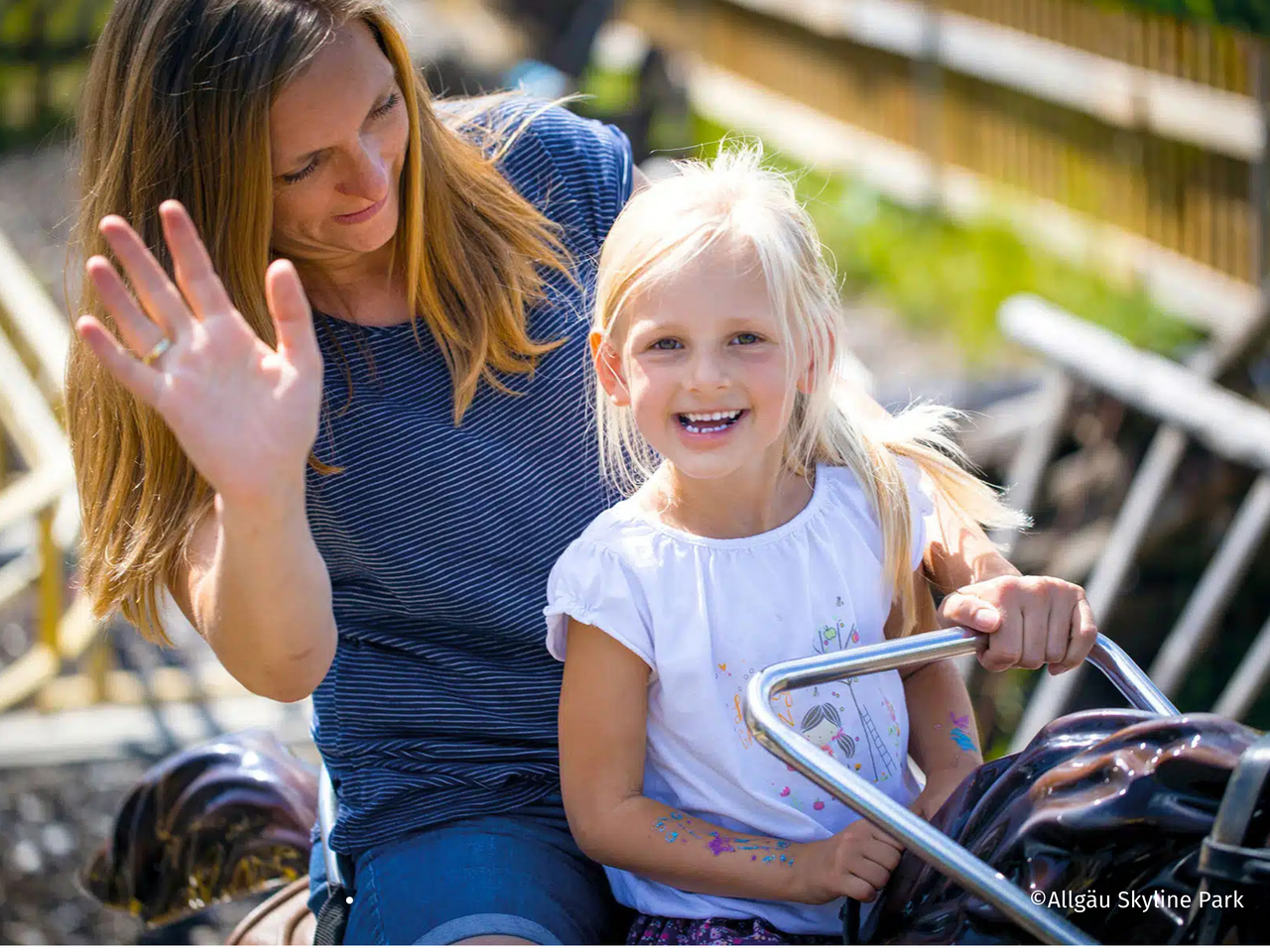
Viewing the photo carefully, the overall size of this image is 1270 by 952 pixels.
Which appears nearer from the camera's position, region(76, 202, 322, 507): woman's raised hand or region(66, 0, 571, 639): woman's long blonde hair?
region(76, 202, 322, 507): woman's raised hand

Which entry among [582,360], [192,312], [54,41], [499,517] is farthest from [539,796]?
[54,41]

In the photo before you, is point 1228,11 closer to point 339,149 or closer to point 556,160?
point 556,160

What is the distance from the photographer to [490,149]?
7.71 feet

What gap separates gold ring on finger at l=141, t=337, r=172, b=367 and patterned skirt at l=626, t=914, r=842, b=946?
34.5 inches

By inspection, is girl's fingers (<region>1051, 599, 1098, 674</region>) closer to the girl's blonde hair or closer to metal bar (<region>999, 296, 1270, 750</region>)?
the girl's blonde hair

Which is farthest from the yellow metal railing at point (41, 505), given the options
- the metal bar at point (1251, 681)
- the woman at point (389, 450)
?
the metal bar at point (1251, 681)

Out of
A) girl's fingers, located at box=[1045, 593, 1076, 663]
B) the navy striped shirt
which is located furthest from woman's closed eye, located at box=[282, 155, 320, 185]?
girl's fingers, located at box=[1045, 593, 1076, 663]

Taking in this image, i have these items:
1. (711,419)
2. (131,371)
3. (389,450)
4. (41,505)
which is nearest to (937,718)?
(711,419)

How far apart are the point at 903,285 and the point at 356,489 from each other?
6.06m

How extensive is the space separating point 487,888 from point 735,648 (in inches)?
17.8

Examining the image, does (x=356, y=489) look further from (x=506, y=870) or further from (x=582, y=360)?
(x=506, y=870)

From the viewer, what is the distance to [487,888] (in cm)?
191

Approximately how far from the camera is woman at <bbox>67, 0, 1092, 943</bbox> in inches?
73.9

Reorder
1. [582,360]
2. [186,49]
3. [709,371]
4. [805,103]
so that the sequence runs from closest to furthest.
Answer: [709,371], [186,49], [582,360], [805,103]
